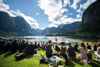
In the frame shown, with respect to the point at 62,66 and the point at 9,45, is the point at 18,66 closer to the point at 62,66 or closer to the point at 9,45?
the point at 62,66

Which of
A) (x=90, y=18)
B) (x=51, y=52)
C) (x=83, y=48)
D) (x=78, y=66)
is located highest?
(x=90, y=18)

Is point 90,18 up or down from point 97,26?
up

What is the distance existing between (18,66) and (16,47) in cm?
566

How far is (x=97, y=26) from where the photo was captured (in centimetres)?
12156

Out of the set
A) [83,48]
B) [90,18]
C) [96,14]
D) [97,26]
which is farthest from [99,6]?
[83,48]

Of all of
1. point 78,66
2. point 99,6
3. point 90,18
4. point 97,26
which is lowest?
point 78,66

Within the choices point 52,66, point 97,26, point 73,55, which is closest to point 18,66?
point 52,66

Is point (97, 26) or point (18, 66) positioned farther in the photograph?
point (97, 26)

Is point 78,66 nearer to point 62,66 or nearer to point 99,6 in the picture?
point 62,66

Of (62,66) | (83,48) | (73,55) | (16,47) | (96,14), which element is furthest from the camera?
(96,14)

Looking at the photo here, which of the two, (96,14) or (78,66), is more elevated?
(96,14)

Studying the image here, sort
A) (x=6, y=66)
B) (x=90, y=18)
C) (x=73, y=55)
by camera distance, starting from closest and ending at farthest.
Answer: (x=6, y=66)
(x=73, y=55)
(x=90, y=18)

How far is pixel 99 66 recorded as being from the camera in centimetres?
484

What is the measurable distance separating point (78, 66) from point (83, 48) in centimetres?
227
